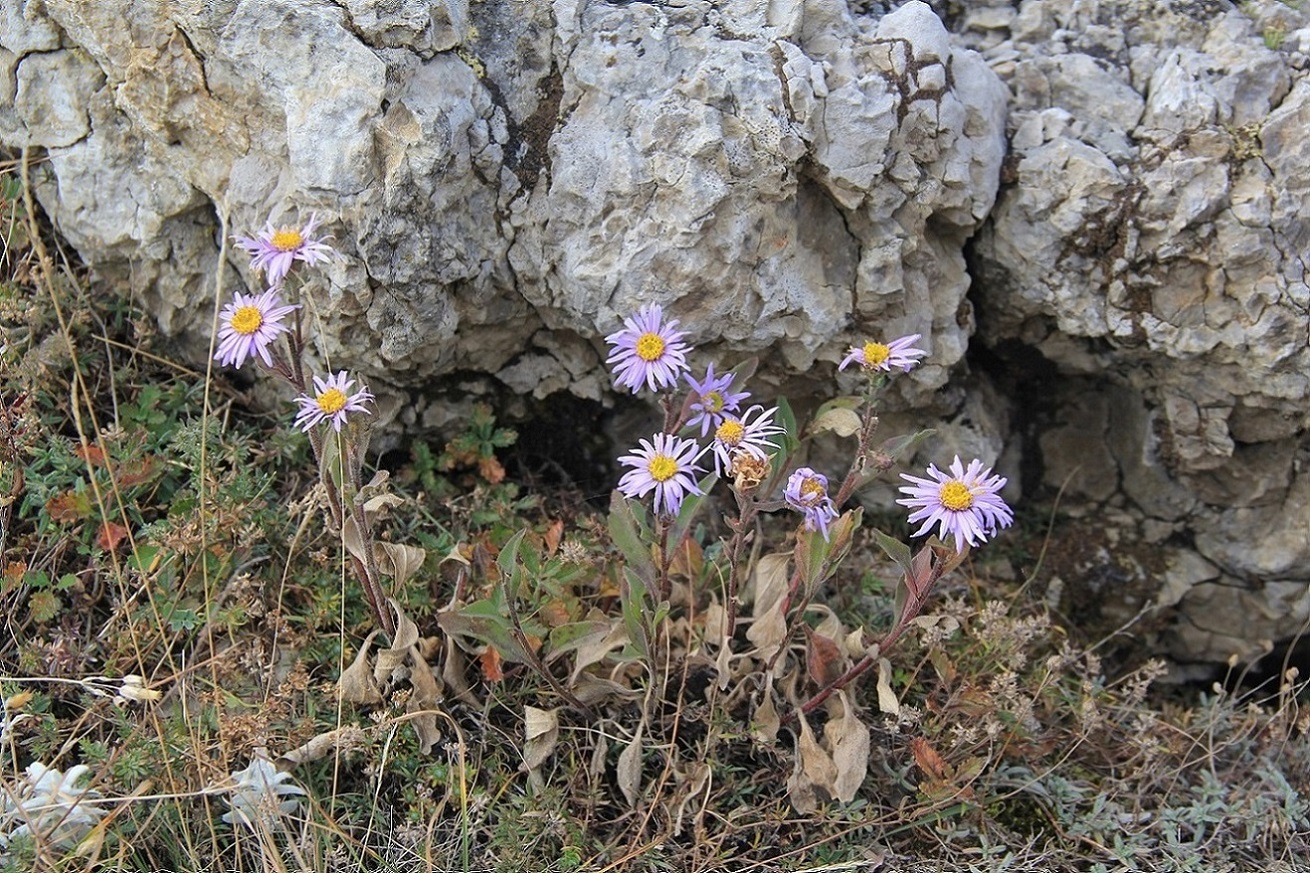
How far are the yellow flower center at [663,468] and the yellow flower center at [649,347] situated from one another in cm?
28

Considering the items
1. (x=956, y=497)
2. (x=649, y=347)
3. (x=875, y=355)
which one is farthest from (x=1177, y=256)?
(x=649, y=347)

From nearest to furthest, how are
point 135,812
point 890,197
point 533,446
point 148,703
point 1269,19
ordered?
point 135,812, point 148,703, point 890,197, point 1269,19, point 533,446

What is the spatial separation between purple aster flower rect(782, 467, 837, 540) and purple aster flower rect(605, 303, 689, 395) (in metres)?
0.40

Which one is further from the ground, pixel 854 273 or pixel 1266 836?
pixel 854 273

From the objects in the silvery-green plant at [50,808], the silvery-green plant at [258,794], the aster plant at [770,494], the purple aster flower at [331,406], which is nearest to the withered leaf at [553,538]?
the aster plant at [770,494]

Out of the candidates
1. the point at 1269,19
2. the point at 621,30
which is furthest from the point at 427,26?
the point at 1269,19

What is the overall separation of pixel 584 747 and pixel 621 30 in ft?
5.88

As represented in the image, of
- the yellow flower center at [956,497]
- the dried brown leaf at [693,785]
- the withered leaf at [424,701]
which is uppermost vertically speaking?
the yellow flower center at [956,497]

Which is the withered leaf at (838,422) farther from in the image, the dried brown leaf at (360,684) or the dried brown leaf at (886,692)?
the dried brown leaf at (360,684)

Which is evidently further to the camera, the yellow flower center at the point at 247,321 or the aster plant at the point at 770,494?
the yellow flower center at the point at 247,321

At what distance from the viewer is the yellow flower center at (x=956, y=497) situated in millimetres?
2473

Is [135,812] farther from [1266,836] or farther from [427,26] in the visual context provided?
[1266,836]

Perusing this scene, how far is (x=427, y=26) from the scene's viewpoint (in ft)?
9.38

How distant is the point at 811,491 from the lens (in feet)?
8.21
